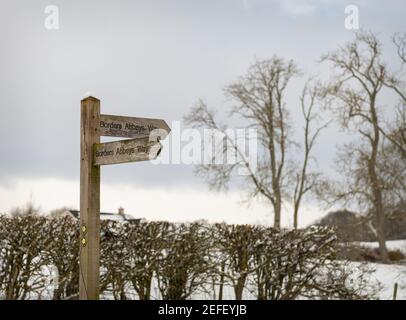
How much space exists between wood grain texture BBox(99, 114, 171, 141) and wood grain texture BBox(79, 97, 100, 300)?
0.09 metres

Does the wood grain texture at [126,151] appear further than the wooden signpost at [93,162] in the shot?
No

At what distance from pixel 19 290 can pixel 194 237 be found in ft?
11.0

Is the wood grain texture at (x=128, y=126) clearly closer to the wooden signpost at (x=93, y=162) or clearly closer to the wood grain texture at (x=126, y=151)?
the wooden signpost at (x=93, y=162)

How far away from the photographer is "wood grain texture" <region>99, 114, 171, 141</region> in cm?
647

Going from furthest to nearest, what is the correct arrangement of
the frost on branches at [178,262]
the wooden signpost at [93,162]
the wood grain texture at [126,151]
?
the frost on branches at [178,262]
the wooden signpost at [93,162]
the wood grain texture at [126,151]

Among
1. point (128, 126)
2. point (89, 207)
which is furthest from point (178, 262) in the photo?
point (128, 126)

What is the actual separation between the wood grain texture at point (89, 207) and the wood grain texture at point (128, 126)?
0.31ft

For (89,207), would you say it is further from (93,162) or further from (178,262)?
(178,262)

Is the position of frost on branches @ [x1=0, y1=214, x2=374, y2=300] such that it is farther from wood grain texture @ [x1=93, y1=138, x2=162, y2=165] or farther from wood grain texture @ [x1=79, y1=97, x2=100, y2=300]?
wood grain texture @ [x1=93, y1=138, x2=162, y2=165]

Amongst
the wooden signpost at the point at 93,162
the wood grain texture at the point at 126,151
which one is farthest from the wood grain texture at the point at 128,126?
the wood grain texture at the point at 126,151

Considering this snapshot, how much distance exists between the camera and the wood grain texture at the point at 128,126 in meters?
6.47

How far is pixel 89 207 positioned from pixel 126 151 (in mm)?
796

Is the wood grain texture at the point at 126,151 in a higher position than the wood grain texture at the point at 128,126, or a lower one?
lower
